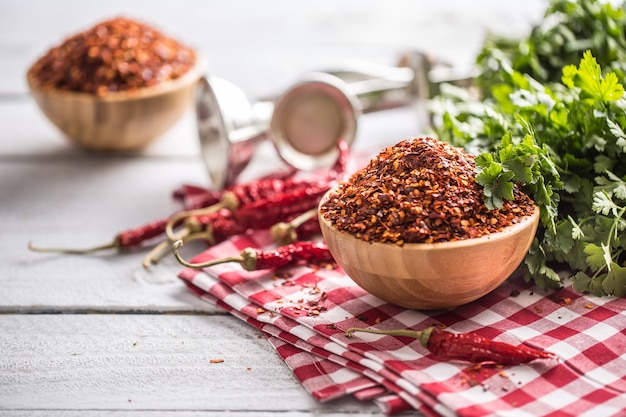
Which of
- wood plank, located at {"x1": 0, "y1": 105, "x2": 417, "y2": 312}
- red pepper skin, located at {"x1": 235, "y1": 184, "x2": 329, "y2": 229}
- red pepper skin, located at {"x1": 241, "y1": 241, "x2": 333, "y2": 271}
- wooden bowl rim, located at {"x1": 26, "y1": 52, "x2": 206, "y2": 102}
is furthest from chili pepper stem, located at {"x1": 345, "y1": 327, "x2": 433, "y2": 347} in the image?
wooden bowl rim, located at {"x1": 26, "y1": 52, "x2": 206, "y2": 102}

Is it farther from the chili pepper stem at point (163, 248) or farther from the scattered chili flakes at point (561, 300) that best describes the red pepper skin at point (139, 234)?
the scattered chili flakes at point (561, 300)

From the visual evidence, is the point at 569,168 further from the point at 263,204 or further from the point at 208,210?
the point at 208,210

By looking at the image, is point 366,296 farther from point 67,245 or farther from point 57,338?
point 67,245

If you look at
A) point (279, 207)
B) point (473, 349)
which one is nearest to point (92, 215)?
point (279, 207)

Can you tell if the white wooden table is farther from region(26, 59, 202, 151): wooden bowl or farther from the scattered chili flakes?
the scattered chili flakes

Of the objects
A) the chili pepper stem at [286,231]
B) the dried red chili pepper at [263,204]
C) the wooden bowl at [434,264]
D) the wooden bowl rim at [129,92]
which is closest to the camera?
the wooden bowl at [434,264]

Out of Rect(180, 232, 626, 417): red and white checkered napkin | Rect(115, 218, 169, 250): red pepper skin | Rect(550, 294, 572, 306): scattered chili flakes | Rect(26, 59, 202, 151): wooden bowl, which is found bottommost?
Rect(115, 218, 169, 250): red pepper skin

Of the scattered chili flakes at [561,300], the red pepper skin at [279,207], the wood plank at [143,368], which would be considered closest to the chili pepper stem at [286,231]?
the red pepper skin at [279,207]

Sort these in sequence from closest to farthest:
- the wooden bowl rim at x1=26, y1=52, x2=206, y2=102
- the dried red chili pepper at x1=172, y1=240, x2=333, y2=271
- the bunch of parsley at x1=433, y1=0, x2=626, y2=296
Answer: the bunch of parsley at x1=433, y1=0, x2=626, y2=296 → the dried red chili pepper at x1=172, y1=240, x2=333, y2=271 → the wooden bowl rim at x1=26, y1=52, x2=206, y2=102
